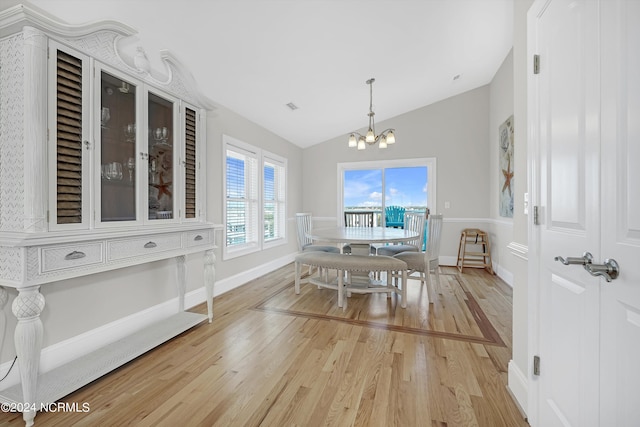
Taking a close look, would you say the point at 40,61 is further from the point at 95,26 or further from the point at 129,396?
the point at 129,396

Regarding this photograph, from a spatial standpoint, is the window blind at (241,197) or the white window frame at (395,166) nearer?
the window blind at (241,197)

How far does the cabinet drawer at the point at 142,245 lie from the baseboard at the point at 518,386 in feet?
7.91

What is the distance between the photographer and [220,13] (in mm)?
2143

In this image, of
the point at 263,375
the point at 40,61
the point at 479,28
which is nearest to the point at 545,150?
the point at 263,375

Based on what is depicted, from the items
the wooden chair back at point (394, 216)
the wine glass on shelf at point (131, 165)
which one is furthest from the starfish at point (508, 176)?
the wine glass on shelf at point (131, 165)

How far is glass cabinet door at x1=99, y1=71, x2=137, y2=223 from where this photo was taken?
5.81 feet

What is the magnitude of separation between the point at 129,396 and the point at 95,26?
2.14 m

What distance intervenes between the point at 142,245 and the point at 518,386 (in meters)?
2.46

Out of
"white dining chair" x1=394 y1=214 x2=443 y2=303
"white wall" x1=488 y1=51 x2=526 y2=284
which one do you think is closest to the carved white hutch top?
"white dining chair" x1=394 y1=214 x2=443 y2=303

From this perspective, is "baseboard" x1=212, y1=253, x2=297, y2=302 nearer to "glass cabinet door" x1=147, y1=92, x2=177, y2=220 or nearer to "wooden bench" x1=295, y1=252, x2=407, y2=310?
"wooden bench" x1=295, y1=252, x2=407, y2=310

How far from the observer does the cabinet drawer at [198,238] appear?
231 cm

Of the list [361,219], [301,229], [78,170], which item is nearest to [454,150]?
[361,219]

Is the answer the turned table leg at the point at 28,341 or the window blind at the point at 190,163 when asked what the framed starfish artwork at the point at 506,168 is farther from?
the turned table leg at the point at 28,341

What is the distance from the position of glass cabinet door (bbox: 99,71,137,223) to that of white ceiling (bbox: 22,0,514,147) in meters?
0.45
